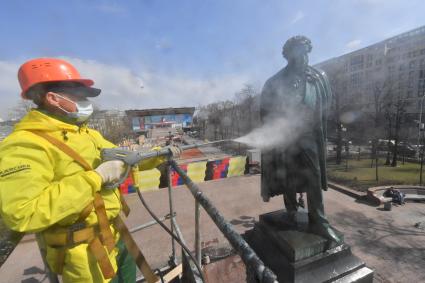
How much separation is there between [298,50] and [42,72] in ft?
8.24

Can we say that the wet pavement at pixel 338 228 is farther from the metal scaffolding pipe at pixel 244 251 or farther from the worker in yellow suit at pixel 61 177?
the metal scaffolding pipe at pixel 244 251

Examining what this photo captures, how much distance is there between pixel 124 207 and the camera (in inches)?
102

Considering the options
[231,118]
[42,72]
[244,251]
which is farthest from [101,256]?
[231,118]

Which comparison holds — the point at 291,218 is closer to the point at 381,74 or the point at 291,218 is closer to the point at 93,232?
the point at 93,232

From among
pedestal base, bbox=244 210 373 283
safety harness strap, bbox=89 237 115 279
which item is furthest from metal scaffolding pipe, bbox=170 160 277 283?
pedestal base, bbox=244 210 373 283

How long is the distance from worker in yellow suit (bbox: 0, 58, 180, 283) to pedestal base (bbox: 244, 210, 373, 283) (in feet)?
5.88

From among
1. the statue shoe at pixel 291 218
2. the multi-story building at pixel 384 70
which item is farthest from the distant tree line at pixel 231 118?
the statue shoe at pixel 291 218

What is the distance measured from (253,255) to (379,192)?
13337 mm

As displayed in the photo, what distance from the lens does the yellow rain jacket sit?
1.43 meters

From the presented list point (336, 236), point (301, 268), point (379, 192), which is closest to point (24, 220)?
point (301, 268)

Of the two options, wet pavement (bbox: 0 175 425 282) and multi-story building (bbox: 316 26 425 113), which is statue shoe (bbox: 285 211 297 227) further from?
multi-story building (bbox: 316 26 425 113)

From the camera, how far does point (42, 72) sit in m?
1.93

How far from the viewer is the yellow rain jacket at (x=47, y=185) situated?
1.43 metres

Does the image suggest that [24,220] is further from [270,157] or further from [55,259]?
[270,157]
